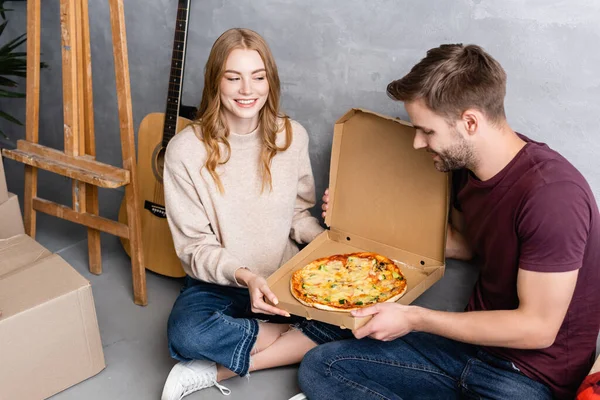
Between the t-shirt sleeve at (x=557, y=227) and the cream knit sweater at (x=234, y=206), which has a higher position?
the t-shirt sleeve at (x=557, y=227)

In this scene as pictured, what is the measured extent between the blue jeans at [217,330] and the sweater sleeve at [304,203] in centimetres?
29

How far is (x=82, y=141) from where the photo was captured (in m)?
2.64

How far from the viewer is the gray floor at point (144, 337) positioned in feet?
7.23

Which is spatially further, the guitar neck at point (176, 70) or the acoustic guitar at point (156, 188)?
the acoustic guitar at point (156, 188)

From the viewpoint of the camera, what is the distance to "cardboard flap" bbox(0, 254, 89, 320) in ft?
6.56

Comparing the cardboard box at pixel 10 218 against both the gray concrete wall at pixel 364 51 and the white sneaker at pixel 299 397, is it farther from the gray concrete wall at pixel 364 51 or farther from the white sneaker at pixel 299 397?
the white sneaker at pixel 299 397

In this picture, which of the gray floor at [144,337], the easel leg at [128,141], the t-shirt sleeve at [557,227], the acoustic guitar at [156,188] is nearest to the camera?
the t-shirt sleeve at [557,227]

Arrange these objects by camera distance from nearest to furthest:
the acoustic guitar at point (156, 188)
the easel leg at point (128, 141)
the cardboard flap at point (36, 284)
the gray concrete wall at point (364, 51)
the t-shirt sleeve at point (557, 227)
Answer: the t-shirt sleeve at point (557, 227)
the gray concrete wall at point (364, 51)
the cardboard flap at point (36, 284)
the easel leg at point (128, 141)
the acoustic guitar at point (156, 188)

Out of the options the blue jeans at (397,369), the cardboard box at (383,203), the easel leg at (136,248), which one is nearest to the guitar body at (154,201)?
the easel leg at (136,248)

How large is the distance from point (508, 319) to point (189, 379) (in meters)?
0.99

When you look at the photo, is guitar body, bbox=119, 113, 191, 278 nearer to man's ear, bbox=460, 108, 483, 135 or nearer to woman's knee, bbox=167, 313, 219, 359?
woman's knee, bbox=167, 313, 219, 359

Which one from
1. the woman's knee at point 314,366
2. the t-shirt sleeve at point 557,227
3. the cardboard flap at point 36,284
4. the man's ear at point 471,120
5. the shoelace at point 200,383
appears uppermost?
the man's ear at point 471,120

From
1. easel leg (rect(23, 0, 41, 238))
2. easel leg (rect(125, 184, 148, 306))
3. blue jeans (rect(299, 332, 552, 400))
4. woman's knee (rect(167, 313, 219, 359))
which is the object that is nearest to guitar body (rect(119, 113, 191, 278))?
easel leg (rect(125, 184, 148, 306))

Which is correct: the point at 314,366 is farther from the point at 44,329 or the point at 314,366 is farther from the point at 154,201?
the point at 154,201
